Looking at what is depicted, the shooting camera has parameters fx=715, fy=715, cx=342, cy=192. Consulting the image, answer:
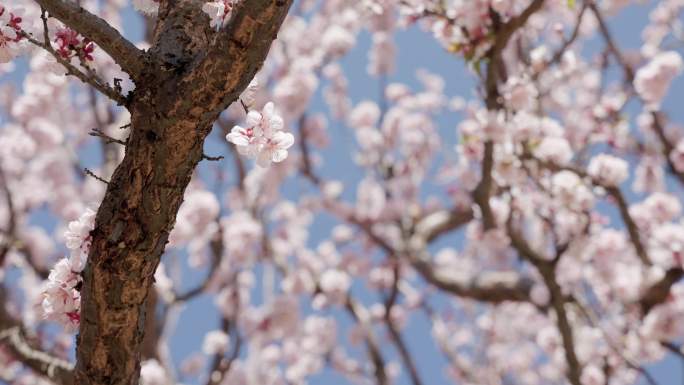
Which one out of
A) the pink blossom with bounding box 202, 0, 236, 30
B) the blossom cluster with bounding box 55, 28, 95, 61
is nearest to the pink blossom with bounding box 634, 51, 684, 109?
the pink blossom with bounding box 202, 0, 236, 30

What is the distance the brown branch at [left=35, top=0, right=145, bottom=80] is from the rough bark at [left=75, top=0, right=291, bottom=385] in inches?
1.4

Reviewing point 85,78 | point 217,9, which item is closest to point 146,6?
point 217,9

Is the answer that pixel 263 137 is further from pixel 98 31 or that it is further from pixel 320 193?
pixel 320 193

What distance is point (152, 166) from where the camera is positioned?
5.93 ft

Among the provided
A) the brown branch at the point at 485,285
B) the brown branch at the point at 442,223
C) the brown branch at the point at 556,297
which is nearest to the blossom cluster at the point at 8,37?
the brown branch at the point at 556,297

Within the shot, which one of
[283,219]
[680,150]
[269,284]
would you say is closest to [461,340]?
[283,219]

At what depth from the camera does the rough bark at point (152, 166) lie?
1742 millimetres

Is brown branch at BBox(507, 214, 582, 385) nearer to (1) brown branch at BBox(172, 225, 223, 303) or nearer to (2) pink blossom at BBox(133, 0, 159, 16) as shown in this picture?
(1) brown branch at BBox(172, 225, 223, 303)

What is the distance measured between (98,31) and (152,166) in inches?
13.9

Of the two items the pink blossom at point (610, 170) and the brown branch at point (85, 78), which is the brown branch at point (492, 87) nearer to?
the pink blossom at point (610, 170)

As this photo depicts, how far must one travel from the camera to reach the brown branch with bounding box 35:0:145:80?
1.72 m

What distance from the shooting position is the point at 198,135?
5.97 ft

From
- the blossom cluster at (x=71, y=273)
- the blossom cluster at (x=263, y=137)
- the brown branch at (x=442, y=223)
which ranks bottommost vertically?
the brown branch at (x=442, y=223)

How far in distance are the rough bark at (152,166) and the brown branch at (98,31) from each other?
0.03 metres
